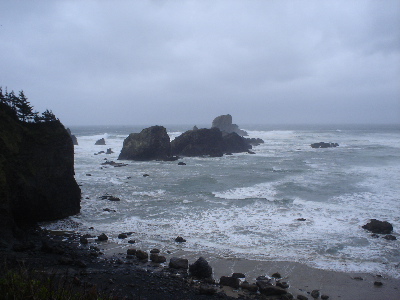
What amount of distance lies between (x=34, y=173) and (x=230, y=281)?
555 inches

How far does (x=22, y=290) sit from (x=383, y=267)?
14827mm

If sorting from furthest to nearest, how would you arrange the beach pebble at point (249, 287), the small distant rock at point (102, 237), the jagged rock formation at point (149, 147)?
the jagged rock formation at point (149, 147) → the small distant rock at point (102, 237) → the beach pebble at point (249, 287)

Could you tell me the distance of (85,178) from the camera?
35.4m

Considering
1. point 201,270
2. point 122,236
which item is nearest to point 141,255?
point 122,236

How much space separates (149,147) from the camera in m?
54.3

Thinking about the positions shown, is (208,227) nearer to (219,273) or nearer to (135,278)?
(219,273)

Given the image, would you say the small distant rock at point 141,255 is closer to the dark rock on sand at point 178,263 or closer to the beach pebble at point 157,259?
the beach pebble at point 157,259

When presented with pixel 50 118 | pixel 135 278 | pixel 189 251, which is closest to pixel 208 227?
pixel 189 251

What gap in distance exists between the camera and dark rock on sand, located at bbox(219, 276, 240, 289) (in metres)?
12.2

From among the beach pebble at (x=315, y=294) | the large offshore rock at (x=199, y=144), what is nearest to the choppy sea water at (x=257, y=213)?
the beach pebble at (x=315, y=294)

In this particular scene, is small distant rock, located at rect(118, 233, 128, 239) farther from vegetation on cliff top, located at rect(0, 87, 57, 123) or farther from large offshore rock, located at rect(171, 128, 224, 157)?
large offshore rock, located at rect(171, 128, 224, 157)

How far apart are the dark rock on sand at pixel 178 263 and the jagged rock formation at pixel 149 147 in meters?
40.1

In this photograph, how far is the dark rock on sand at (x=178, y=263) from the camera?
13641 mm

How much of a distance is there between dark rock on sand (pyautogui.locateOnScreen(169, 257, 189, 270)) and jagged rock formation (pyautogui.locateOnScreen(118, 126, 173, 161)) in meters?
40.1
